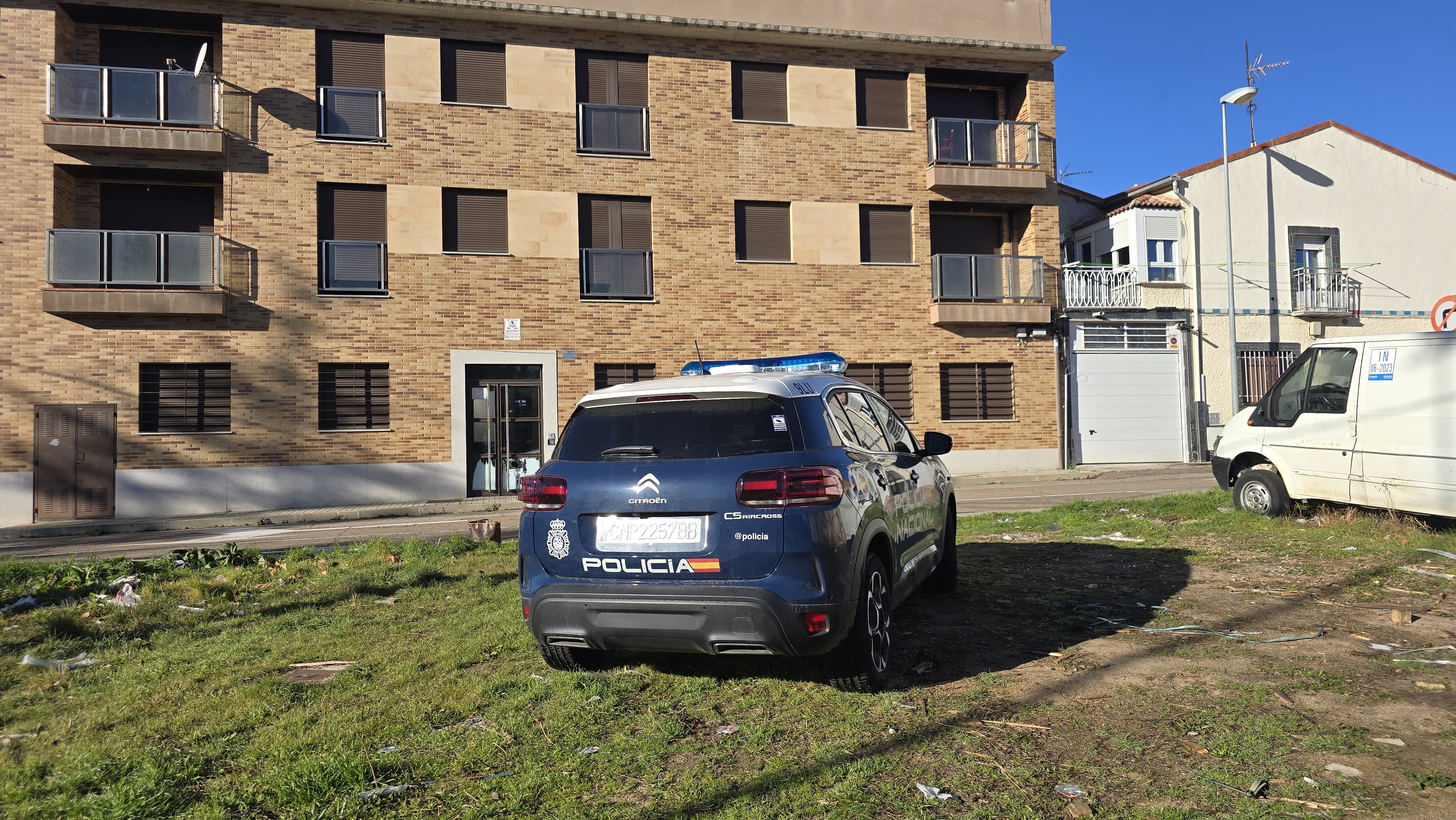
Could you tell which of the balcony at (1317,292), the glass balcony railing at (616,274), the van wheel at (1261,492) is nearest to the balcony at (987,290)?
the glass balcony railing at (616,274)

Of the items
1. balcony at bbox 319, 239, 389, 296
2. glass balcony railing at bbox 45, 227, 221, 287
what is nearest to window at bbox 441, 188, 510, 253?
balcony at bbox 319, 239, 389, 296

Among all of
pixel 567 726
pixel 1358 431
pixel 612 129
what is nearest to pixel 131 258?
pixel 612 129

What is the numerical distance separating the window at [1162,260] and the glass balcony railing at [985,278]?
430 cm

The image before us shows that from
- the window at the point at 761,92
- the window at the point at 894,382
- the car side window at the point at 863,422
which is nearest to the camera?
the car side window at the point at 863,422

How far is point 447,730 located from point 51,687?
2542 mm

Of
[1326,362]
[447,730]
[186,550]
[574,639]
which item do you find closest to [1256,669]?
[574,639]

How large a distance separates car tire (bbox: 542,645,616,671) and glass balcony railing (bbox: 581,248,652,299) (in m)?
15.4

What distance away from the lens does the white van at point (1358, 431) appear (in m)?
8.18

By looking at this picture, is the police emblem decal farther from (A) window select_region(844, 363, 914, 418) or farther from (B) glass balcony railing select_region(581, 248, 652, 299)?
(A) window select_region(844, 363, 914, 418)

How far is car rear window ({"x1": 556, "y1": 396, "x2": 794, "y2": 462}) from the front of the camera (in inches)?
169

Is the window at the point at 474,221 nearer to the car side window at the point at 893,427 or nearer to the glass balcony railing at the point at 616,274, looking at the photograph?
the glass balcony railing at the point at 616,274

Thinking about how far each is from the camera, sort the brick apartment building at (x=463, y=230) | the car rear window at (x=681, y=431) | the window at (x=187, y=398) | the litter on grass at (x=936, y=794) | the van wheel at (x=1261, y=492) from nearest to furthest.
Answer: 1. the litter on grass at (x=936, y=794)
2. the car rear window at (x=681, y=431)
3. the van wheel at (x=1261, y=492)
4. the brick apartment building at (x=463, y=230)
5. the window at (x=187, y=398)

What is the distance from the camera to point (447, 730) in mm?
3988

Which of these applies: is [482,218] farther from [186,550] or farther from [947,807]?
[947,807]
